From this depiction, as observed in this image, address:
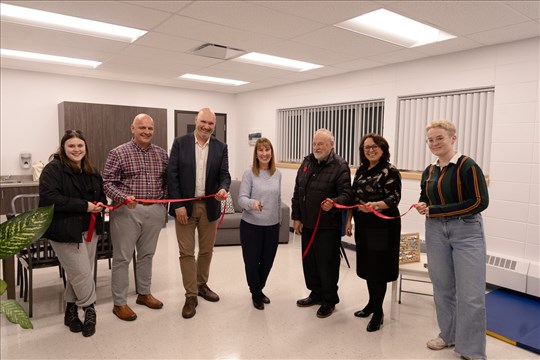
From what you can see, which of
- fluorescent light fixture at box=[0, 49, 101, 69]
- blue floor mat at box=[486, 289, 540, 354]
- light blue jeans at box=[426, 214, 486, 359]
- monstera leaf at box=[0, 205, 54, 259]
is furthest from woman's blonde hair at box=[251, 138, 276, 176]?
fluorescent light fixture at box=[0, 49, 101, 69]

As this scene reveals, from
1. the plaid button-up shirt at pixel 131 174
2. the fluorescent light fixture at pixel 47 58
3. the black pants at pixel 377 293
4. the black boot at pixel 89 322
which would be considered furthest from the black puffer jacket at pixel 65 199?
the fluorescent light fixture at pixel 47 58

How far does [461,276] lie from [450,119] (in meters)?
2.67

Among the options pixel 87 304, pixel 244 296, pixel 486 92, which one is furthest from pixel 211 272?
pixel 486 92

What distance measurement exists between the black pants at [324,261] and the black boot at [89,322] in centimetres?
169

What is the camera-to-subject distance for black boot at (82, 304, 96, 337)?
2785 millimetres

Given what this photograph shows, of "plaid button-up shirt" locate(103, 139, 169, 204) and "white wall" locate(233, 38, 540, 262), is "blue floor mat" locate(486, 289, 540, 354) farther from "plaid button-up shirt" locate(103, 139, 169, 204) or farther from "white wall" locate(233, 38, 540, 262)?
"plaid button-up shirt" locate(103, 139, 169, 204)

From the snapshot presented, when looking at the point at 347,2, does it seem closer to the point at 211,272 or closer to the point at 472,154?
the point at 472,154

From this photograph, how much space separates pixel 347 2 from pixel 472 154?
245cm

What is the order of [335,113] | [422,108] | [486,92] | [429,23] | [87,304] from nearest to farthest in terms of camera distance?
[87,304], [429,23], [486,92], [422,108], [335,113]

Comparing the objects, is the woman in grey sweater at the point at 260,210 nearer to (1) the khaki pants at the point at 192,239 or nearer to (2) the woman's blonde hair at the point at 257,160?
(2) the woman's blonde hair at the point at 257,160

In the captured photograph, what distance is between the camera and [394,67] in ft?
16.2

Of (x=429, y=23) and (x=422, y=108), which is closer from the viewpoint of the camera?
(x=429, y=23)

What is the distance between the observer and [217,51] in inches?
175

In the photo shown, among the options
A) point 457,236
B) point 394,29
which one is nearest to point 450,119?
point 394,29
